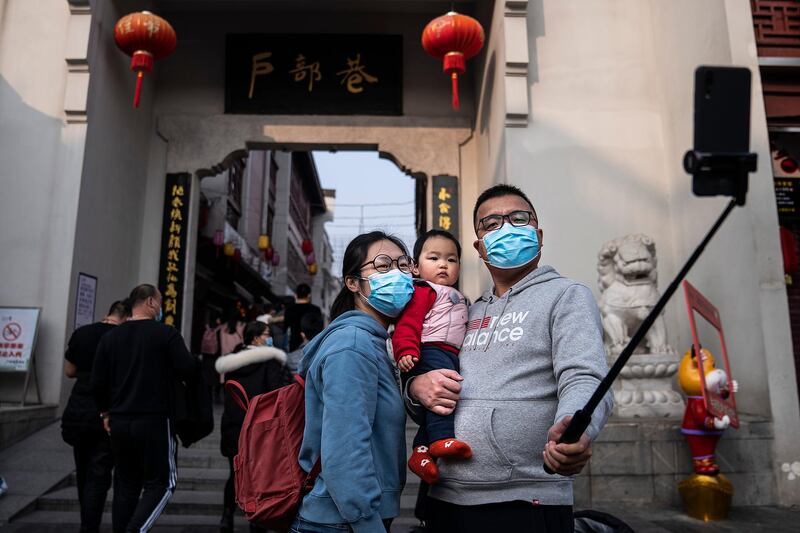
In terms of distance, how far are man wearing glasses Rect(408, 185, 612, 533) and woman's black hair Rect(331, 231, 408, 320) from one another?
0.45 m

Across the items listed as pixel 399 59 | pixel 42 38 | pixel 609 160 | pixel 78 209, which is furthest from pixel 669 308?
pixel 42 38

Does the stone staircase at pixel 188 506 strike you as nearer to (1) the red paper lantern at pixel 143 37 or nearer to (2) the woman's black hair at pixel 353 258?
(2) the woman's black hair at pixel 353 258

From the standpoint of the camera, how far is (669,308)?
6781 millimetres

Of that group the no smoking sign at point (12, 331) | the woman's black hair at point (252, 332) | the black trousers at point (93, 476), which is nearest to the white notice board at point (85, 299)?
the no smoking sign at point (12, 331)

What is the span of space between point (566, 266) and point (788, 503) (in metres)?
3.11

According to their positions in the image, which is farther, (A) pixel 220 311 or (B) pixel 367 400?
(A) pixel 220 311

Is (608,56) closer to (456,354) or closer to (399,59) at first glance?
(399,59)

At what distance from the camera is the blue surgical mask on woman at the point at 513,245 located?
1.82 meters

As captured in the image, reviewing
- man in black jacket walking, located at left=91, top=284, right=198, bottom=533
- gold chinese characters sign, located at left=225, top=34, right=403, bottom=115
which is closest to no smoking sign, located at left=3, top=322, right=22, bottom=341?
man in black jacket walking, located at left=91, top=284, right=198, bottom=533

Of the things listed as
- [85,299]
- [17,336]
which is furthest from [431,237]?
[85,299]

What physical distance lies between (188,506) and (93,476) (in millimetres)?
1196

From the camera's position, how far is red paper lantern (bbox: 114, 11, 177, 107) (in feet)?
22.4

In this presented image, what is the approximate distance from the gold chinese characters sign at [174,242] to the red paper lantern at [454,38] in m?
4.27

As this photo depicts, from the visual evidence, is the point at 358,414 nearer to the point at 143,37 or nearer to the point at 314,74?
the point at 143,37
